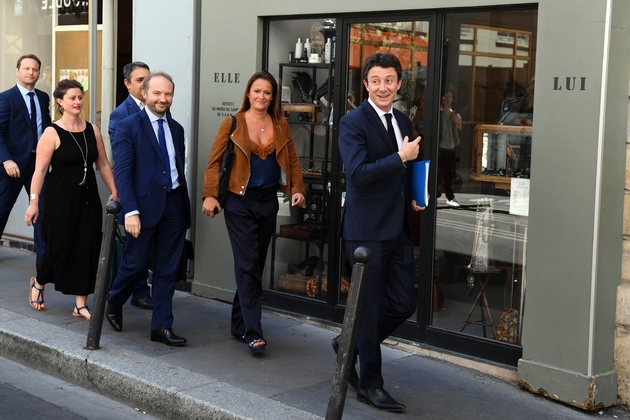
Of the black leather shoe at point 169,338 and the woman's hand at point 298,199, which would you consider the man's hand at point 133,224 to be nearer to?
the black leather shoe at point 169,338

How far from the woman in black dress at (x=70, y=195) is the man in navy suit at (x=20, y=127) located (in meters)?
1.52

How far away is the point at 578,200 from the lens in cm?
548

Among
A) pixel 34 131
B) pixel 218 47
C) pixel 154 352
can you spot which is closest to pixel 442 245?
pixel 154 352

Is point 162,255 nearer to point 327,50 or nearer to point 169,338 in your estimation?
point 169,338

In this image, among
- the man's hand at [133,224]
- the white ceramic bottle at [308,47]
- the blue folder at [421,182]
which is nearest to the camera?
the blue folder at [421,182]

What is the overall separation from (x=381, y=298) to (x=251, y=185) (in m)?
1.61

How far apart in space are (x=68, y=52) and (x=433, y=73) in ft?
18.0

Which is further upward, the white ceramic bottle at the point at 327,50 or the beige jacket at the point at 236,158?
the white ceramic bottle at the point at 327,50

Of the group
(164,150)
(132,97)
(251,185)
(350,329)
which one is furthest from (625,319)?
(132,97)

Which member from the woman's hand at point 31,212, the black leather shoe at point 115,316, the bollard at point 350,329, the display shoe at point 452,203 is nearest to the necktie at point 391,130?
the bollard at point 350,329

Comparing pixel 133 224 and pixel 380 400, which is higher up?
pixel 133 224

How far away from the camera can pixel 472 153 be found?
21.2ft

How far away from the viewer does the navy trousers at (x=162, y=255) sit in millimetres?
6613

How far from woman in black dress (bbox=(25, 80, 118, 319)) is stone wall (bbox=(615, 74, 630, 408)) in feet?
12.5
